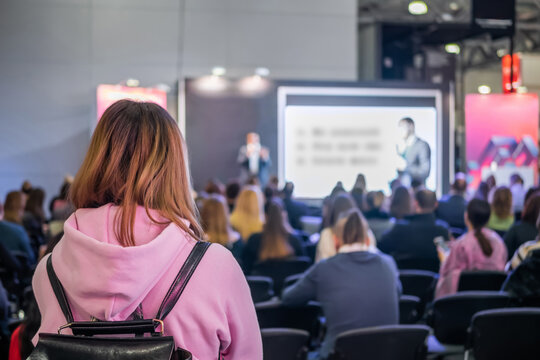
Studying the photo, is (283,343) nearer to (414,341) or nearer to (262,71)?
(414,341)

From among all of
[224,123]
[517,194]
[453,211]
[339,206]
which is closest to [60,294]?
[339,206]

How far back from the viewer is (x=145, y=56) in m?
13.4

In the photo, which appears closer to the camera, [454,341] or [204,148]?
[454,341]

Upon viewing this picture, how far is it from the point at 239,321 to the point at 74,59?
1264 cm

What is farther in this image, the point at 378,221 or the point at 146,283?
the point at 378,221

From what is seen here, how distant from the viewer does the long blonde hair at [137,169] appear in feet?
4.61

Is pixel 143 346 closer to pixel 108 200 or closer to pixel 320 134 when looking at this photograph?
pixel 108 200

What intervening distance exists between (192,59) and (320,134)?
300 centimetres

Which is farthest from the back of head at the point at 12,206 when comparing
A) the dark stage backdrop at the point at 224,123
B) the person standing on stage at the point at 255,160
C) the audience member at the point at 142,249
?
the dark stage backdrop at the point at 224,123

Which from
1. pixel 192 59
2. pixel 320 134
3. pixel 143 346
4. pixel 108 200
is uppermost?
pixel 192 59

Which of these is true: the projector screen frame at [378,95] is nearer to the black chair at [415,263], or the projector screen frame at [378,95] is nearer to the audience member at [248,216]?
the audience member at [248,216]

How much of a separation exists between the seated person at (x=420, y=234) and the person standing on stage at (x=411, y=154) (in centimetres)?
732

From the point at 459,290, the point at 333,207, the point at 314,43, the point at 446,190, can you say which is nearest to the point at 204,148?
the point at 314,43

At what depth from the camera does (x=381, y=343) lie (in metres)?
2.93
